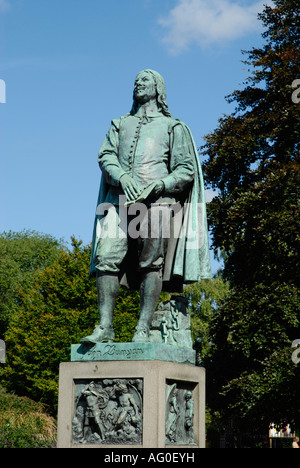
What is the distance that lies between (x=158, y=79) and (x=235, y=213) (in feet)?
49.7

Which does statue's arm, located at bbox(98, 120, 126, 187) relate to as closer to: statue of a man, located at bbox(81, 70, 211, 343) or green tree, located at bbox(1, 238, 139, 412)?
statue of a man, located at bbox(81, 70, 211, 343)

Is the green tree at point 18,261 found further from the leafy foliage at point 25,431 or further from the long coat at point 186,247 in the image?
the long coat at point 186,247

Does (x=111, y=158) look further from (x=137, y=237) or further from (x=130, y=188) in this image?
(x=137, y=237)

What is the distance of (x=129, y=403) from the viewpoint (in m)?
6.97

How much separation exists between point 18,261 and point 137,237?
42.7m

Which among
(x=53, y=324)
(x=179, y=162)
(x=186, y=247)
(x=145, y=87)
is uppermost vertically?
(x=53, y=324)

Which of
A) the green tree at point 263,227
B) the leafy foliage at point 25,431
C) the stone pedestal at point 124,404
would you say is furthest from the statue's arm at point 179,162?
the green tree at point 263,227

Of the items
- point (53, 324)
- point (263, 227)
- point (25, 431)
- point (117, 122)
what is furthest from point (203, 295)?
point (117, 122)

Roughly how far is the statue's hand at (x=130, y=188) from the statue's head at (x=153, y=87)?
1143mm

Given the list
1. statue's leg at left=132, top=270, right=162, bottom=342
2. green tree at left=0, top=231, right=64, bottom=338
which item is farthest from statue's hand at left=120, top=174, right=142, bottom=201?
green tree at left=0, top=231, right=64, bottom=338

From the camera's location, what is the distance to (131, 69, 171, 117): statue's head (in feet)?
27.1

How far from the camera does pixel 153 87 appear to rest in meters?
8.30

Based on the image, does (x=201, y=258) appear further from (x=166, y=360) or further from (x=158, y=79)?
(x=158, y=79)

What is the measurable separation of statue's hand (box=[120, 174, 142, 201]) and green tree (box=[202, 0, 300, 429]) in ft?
48.1
